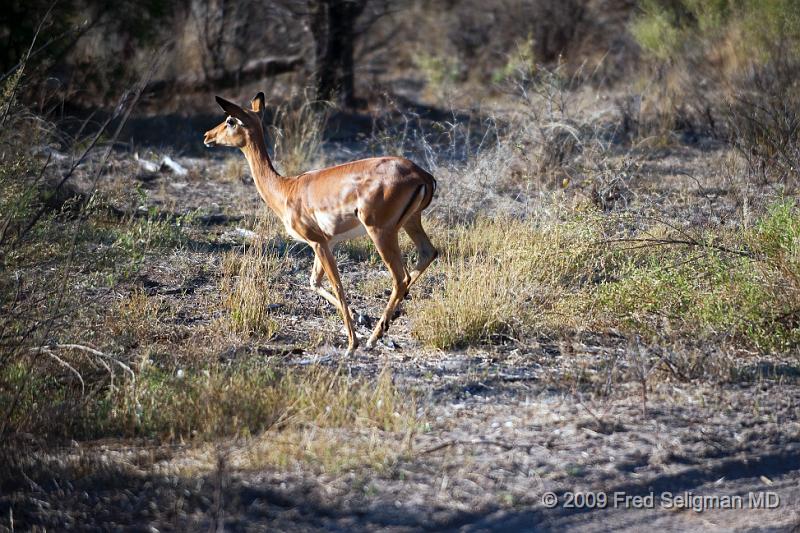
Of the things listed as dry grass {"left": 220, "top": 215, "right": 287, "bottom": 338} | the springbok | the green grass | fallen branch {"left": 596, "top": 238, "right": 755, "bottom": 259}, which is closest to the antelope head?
the springbok

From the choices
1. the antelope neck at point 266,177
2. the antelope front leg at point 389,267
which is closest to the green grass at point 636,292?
the antelope front leg at point 389,267

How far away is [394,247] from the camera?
27.0 feet

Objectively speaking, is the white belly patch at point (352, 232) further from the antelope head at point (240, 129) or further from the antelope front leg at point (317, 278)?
the antelope head at point (240, 129)

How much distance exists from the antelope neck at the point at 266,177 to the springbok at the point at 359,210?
0.04 ft

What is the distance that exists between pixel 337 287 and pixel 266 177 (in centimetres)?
150

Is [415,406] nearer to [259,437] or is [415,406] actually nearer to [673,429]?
[259,437]

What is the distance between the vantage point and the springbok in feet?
26.5

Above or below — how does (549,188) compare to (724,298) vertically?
below

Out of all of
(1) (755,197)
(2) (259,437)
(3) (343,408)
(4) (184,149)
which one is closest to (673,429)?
(3) (343,408)

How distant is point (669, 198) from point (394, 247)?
5220 mm

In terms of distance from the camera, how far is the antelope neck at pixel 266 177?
8977 mm

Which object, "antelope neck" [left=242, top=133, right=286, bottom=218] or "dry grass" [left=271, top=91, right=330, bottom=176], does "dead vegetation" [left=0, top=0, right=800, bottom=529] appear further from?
"antelope neck" [left=242, top=133, right=286, bottom=218]

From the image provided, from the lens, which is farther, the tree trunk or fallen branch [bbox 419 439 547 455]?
the tree trunk

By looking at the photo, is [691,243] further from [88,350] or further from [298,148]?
[298,148]
